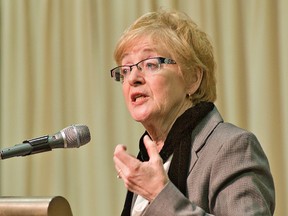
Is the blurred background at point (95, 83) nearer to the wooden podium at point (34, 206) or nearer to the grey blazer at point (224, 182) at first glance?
the grey blazer at point (224, 182)

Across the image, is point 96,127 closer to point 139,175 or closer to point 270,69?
point 270,69

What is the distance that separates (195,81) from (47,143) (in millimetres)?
523

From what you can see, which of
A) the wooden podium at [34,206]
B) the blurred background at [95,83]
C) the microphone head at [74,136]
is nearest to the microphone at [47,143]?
the microphone head at [74,136]

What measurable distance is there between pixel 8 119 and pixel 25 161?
0.23 meters

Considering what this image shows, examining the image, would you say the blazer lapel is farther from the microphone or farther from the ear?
the microphone

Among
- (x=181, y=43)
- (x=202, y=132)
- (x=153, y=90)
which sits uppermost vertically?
(x=181, y=43)

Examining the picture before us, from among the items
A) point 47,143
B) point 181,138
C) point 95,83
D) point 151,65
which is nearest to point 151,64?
point 151,65

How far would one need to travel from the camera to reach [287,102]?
105 inches

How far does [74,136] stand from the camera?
1603 mm

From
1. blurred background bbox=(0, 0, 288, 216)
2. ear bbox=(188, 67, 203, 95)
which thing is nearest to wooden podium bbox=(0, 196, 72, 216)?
ear bbox=(188, 67, 203, 95)

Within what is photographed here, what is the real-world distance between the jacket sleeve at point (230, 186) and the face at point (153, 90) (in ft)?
0.78

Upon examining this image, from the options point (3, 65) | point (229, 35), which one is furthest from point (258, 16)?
point (3, 65)

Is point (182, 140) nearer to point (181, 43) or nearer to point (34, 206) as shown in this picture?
point (181, 43)

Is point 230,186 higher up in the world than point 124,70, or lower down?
lower down
